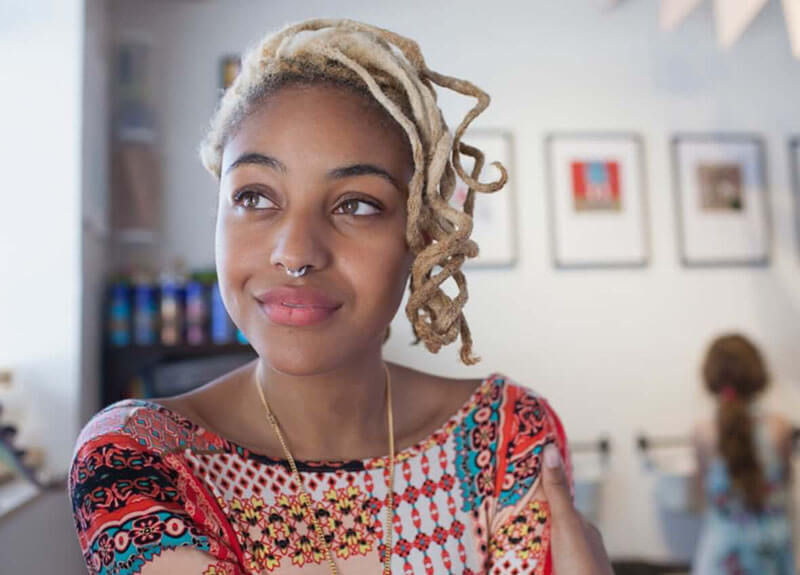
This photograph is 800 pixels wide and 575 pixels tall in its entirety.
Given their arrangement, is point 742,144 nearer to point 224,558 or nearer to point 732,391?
point 732,391

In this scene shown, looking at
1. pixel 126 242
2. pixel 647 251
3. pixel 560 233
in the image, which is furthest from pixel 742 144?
pixel 126 242

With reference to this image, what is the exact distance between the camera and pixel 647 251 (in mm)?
3145

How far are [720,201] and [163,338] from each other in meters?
2.39

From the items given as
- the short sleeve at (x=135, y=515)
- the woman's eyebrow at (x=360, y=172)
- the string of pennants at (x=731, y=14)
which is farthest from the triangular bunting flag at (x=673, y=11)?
the short sleeve at (x=135, y=515)

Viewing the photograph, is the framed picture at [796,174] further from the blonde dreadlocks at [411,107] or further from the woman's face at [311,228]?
the woman's face at [311,228]

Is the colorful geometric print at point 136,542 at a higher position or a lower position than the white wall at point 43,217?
lower

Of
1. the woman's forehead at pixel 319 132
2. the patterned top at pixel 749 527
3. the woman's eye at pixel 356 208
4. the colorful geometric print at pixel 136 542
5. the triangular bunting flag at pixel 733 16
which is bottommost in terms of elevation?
the patterned top at pixel 749 527

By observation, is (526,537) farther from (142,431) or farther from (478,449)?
(142,431)

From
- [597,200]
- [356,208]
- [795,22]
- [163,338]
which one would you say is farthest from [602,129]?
[356,208]

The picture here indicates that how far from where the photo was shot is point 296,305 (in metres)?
0.71

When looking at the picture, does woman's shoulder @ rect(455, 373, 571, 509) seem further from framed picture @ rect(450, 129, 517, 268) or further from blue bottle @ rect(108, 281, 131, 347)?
framed picture @ rect(450, 129, 517, 268)

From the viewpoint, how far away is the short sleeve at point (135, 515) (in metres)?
0.61

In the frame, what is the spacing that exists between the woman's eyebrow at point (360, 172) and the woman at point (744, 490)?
2311mm

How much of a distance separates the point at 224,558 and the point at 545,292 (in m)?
2.49
